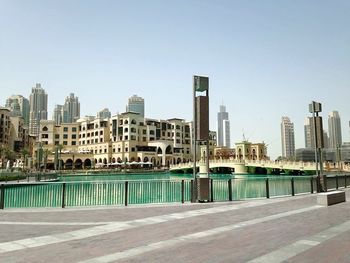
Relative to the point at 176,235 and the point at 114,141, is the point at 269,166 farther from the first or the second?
the point at 176,235

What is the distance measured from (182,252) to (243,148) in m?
115

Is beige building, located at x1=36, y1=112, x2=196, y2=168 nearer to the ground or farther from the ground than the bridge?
farther from the ground

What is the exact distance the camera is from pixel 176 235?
856cm

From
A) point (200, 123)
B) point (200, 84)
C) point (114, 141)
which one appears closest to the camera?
point (200, 123)

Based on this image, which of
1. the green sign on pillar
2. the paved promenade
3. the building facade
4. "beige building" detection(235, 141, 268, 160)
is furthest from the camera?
"beige building" detection(235, 141, 268, 160)

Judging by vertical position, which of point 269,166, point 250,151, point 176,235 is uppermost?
point 250,151

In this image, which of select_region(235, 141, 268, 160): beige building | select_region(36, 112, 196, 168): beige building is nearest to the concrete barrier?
select_region(36, 112, 196, 168): beige building

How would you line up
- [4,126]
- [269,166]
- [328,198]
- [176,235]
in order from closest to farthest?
1. [176,235]
2. [328,198]
3. [269,166]
4. [4,126]

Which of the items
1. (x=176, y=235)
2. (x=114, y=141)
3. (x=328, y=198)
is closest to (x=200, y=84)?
(x=328, y=198)

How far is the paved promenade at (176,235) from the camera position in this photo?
6.66 metres

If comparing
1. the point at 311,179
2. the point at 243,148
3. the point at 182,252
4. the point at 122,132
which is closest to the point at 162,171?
the point at 122,132

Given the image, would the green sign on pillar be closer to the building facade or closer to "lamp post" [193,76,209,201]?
"lamp post" [193,76,209,201]

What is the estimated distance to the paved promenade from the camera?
6660mm

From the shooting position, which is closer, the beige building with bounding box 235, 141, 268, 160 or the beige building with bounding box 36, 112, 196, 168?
the beige building with bounding box 36, 112, 196, 168
